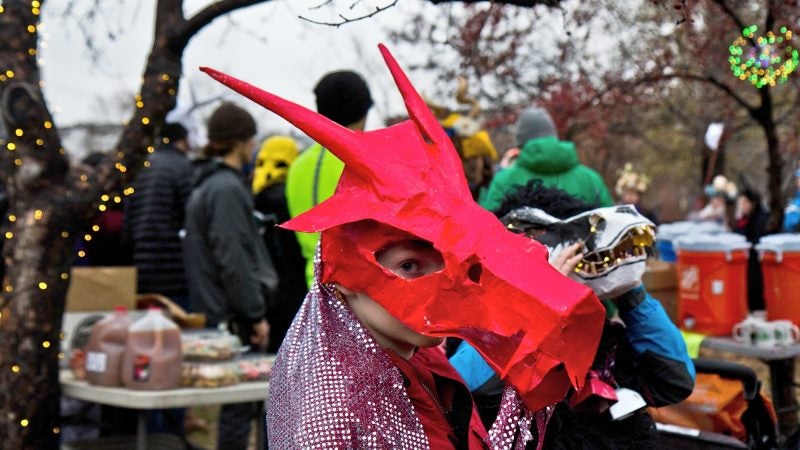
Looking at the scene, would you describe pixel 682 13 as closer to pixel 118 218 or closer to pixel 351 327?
pixel 351 327

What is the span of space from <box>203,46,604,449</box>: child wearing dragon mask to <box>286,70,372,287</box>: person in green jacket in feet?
6.72

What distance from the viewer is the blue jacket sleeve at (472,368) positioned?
7.99ft

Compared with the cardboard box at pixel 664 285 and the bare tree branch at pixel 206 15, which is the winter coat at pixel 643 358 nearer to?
the bare tree branch at pixel 206 15

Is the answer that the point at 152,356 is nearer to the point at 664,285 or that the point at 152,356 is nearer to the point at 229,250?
the point at 229,250

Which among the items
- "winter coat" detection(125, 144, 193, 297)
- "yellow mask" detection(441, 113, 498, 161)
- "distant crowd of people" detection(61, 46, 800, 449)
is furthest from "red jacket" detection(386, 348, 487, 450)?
"yellow mask" detection(441, 113, 498, 161)

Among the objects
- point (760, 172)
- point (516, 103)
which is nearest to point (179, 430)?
point (516, 103)

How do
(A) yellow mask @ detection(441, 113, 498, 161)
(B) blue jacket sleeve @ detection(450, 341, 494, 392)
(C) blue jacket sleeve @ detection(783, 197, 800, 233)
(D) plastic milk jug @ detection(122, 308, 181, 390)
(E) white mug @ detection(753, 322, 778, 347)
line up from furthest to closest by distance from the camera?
(C) blue jacket sleeve @ detection(783, 197, 800, 233), (A) yellow mask @ detection(441, 113, 498, 161), (E) white mug @ detection(753, 322, 778, 347), (D) plastic milk jug @ detection(122, 308, 181, 390), (B) blue jacket sleeve @ detection(450, 341, 494, 392)

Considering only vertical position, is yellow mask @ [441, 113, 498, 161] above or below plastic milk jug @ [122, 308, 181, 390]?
above

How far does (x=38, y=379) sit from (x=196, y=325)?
112 centimetres

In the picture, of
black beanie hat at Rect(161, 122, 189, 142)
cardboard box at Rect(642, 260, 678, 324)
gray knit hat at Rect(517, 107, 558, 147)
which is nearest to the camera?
gray knit hat at Rect(517, 107, 558, 147)

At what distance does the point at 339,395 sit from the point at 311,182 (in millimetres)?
2461

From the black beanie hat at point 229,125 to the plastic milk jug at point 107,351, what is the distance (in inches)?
47.2

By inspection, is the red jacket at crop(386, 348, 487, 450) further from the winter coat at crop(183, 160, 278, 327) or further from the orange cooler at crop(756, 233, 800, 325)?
the orange cooler at crop(756, 233, 800, 325)

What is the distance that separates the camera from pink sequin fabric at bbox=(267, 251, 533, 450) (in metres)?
1.70
